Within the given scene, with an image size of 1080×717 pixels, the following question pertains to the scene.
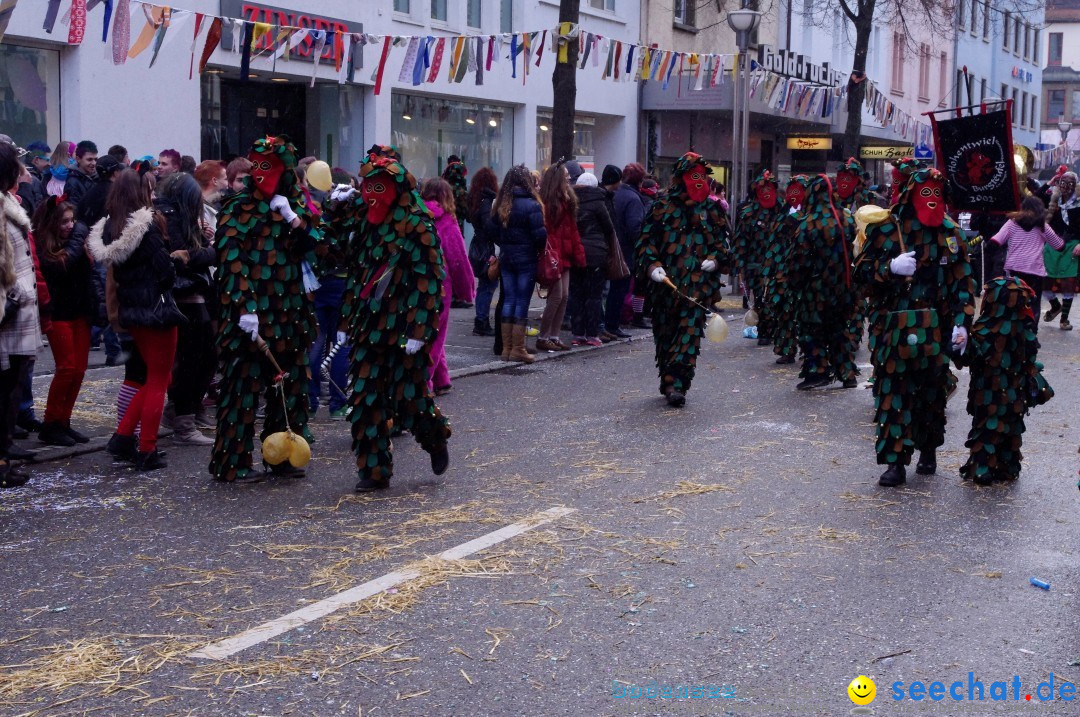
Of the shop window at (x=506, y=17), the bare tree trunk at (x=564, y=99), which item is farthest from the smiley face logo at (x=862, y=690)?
the shop window at (x=506, y=17)

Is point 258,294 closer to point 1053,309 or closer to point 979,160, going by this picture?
point 979,160

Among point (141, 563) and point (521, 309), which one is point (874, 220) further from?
point (521, 309)

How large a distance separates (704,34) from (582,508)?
79.7 ft

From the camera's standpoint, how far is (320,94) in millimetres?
19562

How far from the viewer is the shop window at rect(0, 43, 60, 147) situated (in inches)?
566

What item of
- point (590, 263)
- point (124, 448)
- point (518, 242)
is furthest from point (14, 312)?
point (590, 263)

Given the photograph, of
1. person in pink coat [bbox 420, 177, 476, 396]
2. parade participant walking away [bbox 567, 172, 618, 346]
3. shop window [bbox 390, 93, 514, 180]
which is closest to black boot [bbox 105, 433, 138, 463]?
person in pink coat [bbox 420, 177, 476, 396]

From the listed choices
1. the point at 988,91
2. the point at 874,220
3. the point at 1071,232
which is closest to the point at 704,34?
the point at 1071,232

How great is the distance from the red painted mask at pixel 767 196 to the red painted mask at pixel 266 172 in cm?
884

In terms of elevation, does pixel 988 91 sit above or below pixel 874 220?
above

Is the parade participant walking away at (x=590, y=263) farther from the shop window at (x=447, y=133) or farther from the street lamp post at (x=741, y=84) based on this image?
the shop window at (x=447, y=133)

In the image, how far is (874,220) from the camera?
306 inches

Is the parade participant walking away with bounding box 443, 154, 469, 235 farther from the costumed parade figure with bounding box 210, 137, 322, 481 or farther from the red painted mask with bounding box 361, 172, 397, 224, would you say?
the red painted mask with bounding box 361, 172, 397, 224

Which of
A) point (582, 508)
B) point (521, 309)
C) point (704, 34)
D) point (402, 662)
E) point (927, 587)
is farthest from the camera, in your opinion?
point (704, 34)
